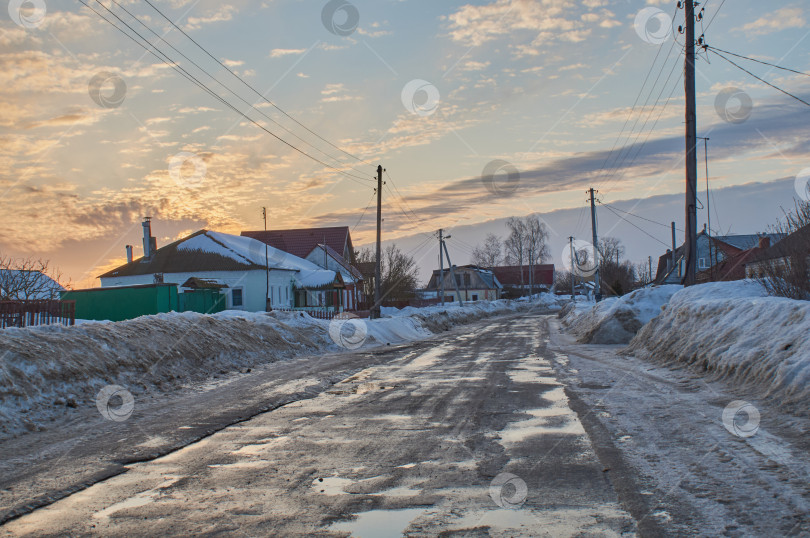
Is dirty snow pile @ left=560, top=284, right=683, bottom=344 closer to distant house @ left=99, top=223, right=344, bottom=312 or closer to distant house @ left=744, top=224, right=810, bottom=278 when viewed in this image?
distant house @ left=744, top=224, right=810, bottom=278

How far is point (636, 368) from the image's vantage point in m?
12.9

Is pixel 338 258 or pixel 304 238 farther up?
pixel 304 238

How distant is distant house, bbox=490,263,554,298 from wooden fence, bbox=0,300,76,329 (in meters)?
99.8

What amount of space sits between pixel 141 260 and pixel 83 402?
39.0m

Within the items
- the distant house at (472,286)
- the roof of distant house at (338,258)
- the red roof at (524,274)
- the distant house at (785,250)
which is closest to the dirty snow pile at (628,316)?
the distant house at (785,250)

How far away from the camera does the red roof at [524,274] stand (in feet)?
391

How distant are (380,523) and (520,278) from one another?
366 ft

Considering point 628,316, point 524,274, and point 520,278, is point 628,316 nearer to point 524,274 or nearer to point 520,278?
point 520,278

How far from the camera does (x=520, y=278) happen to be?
11362 cm

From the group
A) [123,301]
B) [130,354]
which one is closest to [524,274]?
[123,301]

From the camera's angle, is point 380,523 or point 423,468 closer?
point 380,523

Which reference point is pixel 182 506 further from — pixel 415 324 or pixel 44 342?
pixel 415 324

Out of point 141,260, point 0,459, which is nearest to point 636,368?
point 0,459

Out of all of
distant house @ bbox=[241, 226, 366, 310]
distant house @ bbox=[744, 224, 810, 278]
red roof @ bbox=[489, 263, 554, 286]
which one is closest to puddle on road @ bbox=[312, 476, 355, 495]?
distant house @ bbox=[744, 224, 810, 278]
